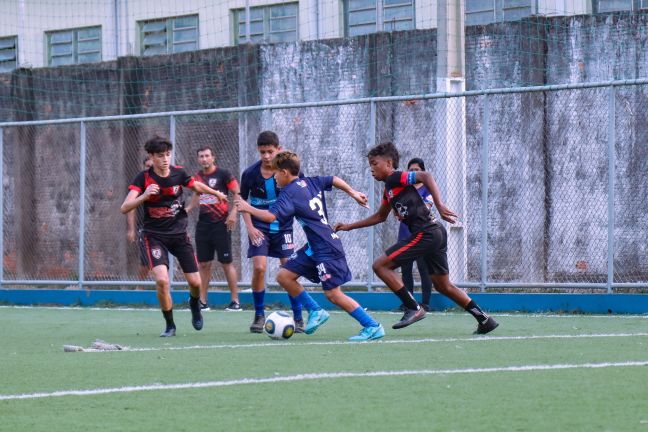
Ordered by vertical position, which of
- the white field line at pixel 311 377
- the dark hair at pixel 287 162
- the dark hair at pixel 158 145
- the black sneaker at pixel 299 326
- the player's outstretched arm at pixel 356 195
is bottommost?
the black sneaker at pixel 299 326

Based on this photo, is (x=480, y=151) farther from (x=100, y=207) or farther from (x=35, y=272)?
(x=35, y=272)

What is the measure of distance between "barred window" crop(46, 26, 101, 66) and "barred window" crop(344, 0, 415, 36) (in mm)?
6758

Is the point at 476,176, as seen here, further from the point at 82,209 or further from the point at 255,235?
the point at 82,209

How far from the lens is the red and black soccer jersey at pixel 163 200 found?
456 inches

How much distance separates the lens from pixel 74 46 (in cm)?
2675

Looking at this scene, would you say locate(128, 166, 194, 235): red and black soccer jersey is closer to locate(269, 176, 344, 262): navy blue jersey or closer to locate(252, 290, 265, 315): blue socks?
locate(252, 290, 265, 315): blue socks

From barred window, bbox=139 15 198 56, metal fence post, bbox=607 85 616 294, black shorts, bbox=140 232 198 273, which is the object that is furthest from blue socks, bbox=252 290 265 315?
barred window, bbox=139 15 198 56

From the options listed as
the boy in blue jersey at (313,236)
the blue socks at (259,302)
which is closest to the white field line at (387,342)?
the boy in blue jersey at (313,236)

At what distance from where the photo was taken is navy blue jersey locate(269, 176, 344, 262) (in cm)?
1040

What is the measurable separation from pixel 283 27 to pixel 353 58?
17.3 feet

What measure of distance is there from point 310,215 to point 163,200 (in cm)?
180

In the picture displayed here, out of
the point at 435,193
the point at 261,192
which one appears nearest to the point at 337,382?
the point at 435,193

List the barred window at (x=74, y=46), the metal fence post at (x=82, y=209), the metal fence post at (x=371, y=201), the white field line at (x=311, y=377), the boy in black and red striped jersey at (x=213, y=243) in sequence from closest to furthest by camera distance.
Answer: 1. the white field line at (x=311, y=377)
2. the metal fence post at (x=371, y=201)
3. the boy in black and red striped jersey at (x=213, y=243)
4. the metal fence post at (x=82, y=209)
5. the barred window at (x=74, y=46)

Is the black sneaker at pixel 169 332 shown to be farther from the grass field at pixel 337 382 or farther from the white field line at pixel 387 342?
the white field line at pixel 387 342
